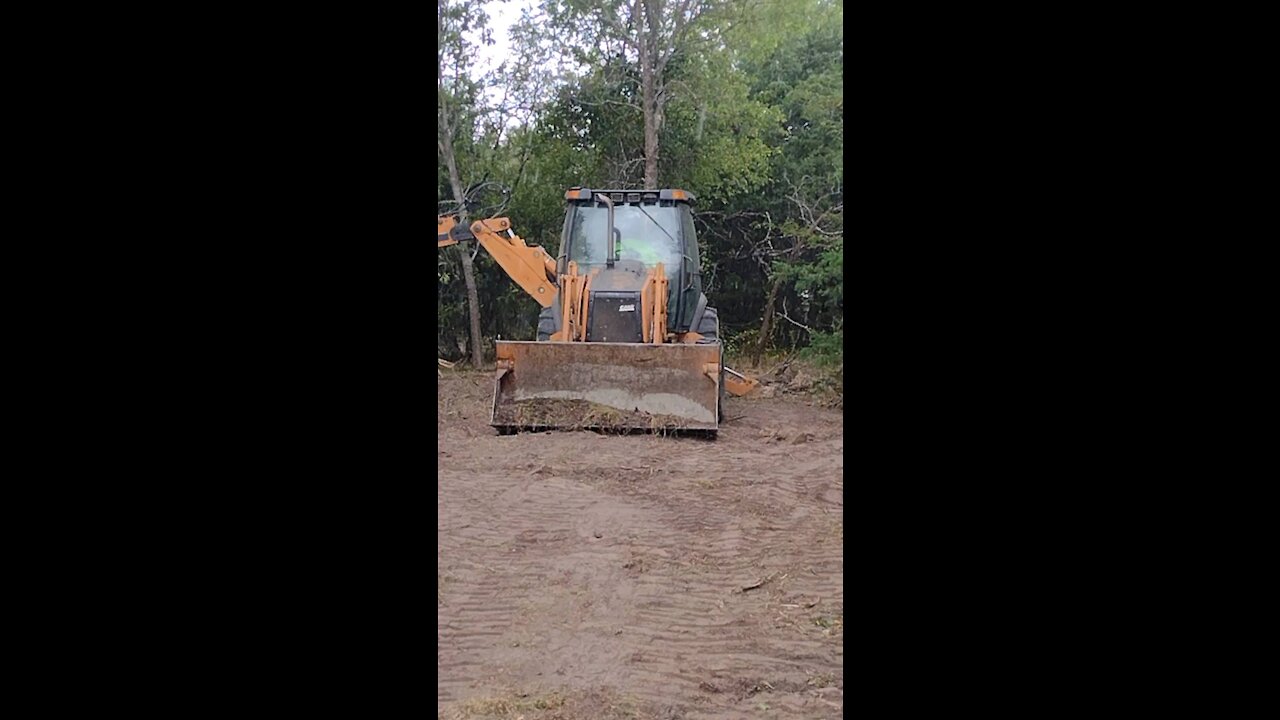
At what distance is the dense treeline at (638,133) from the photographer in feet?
54.5

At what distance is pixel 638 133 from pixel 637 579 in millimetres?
12645

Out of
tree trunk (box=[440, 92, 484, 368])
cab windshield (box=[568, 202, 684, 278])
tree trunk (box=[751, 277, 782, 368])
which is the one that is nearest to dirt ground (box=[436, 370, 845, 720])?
cab windshield (box=[568, 202, 684, 278])

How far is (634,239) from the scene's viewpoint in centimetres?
1127

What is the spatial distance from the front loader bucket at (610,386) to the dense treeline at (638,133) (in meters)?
6.38

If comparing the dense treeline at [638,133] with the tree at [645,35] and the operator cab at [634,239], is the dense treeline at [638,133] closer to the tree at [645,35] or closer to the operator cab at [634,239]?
the tree at [645,35]

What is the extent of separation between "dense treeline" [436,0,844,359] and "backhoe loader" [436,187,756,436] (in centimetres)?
466

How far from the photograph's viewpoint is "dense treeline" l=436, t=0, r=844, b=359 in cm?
1661

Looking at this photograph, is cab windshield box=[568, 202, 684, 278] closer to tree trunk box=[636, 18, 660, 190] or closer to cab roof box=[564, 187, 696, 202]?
cab roof box=[564, 187, 696, 202]

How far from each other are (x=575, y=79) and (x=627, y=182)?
1816 mm

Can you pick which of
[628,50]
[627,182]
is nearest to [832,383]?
[627,182]

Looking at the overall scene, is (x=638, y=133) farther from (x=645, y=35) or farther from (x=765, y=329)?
(x=765, y=329)
